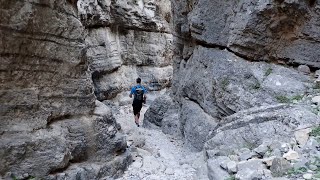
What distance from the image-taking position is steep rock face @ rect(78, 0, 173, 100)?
56.7ft

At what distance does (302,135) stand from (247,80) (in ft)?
10.2

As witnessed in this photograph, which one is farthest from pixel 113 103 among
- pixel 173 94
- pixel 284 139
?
pixel 284 139

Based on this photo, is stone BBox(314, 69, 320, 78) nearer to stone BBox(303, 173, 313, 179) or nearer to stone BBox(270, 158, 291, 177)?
stone BBox(270, 158, 291, 177)

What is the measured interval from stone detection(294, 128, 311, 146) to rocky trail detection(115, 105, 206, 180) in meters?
1.97

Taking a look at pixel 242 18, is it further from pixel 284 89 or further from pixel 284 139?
pixel 284 139

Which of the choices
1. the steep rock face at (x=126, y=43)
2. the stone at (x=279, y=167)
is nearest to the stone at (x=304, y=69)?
the stone at (x=279, y=167)

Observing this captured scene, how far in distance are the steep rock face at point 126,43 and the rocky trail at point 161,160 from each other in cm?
695

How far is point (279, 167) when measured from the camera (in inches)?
184

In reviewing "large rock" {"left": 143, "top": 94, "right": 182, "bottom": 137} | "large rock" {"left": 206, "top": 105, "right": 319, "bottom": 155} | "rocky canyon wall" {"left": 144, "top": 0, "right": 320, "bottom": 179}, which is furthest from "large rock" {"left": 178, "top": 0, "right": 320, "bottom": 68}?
"large rock" {"left": 143, "top": 94, "right": 182, "bottom": 137}

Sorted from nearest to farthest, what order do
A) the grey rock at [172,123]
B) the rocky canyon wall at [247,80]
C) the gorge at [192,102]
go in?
the gorge at [192,102], the rocky canyon wall at [247,80], the grey rock at [172,123]

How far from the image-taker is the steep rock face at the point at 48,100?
588cm

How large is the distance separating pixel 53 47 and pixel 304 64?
218 inches

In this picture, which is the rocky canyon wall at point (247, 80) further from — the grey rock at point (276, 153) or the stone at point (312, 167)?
the stone at point (312, 167)

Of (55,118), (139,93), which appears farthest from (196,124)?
(55,118)
